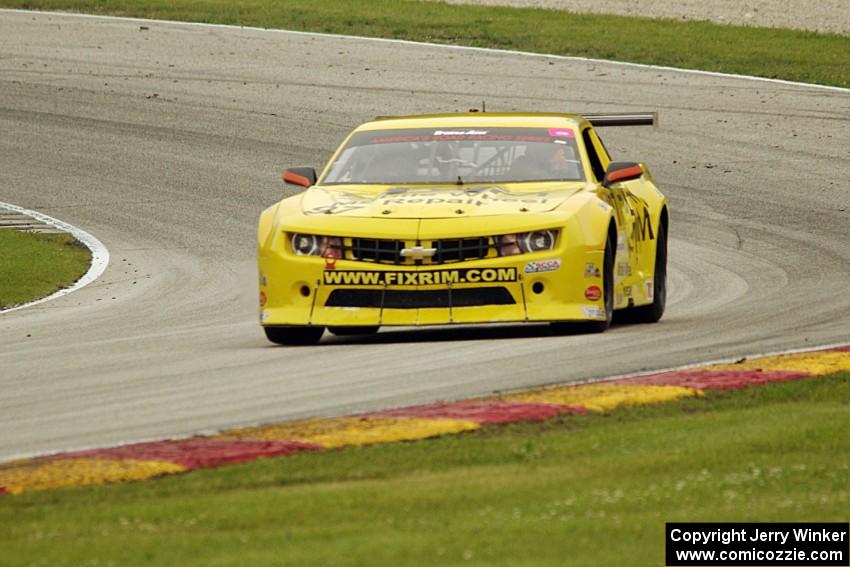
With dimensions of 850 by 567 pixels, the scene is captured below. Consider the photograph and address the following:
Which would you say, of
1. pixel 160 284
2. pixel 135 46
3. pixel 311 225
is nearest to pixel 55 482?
pixel 311 225

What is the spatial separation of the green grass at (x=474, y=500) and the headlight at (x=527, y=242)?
265cm

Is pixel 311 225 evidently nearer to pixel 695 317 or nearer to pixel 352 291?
pixel 352 291

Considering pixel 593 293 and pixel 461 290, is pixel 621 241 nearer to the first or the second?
pixel 593 293

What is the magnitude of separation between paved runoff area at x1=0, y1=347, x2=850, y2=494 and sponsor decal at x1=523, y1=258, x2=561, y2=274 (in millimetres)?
1401

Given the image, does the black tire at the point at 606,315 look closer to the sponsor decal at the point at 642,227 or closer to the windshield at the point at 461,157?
the windshield at the point at 461,157

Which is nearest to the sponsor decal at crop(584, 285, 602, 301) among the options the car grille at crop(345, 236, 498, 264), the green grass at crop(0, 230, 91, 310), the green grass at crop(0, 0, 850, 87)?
the car grille at crop(345, 236, 498, 264)

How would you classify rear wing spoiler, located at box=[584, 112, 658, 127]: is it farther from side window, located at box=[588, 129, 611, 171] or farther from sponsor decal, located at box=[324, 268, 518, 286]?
sponsor decal, located at box=[324, 268, 518, 286]

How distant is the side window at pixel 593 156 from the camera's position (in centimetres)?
1220

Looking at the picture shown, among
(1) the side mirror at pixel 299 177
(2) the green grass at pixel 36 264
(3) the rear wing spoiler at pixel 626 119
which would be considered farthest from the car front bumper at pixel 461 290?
(2) the green grass at pixel 36 264

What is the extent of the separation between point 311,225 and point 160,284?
193 inches

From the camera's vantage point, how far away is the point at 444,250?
10.7 metres

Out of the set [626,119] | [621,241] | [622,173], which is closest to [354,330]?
[621,241]

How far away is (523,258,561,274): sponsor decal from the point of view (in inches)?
422

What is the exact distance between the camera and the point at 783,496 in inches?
257
